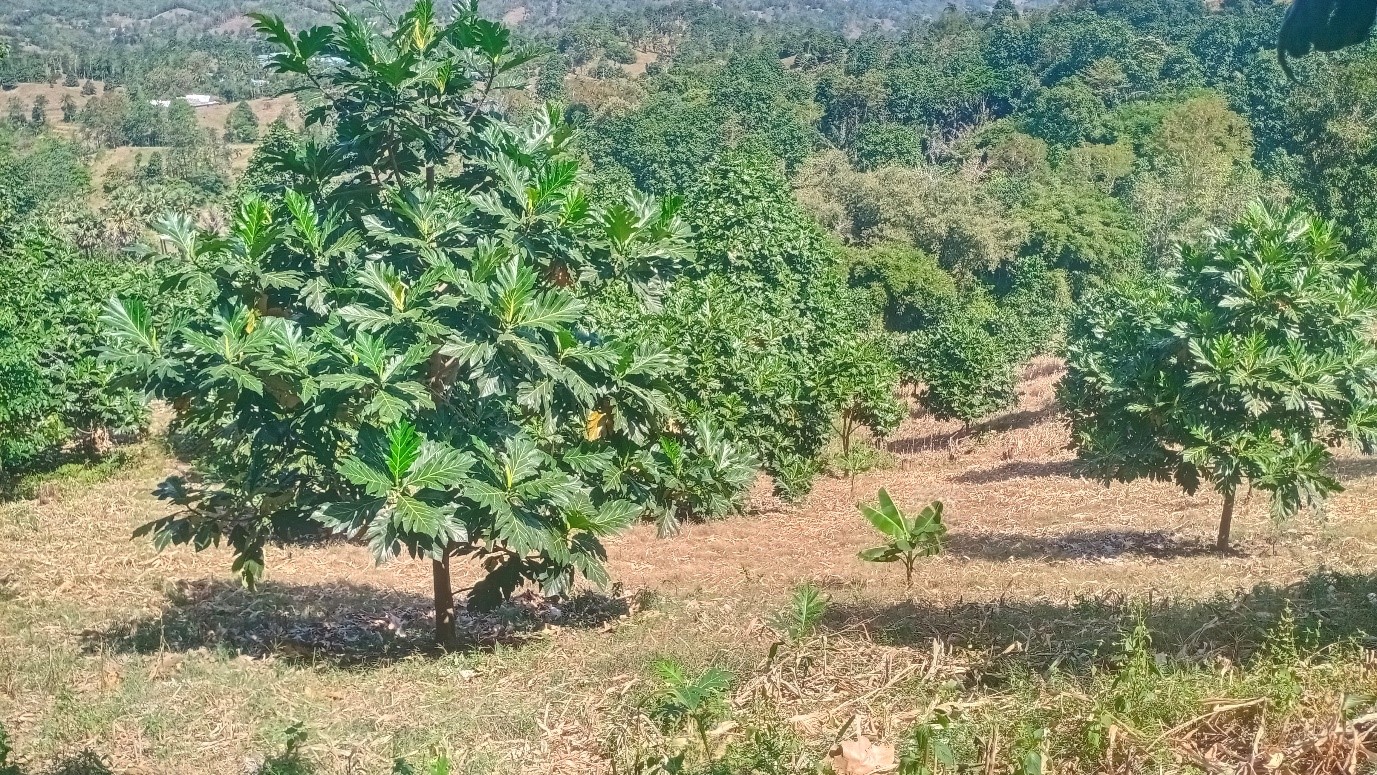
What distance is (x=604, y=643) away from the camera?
6812 millimetres

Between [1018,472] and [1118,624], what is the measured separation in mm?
14715

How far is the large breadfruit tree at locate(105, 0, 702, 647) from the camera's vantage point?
551cm

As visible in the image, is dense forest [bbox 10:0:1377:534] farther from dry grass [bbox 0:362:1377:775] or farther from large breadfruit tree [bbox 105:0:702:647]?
dry grass [bbox 0:362:1377:775]

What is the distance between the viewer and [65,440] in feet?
61.7

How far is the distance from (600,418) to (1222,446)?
5.50 m

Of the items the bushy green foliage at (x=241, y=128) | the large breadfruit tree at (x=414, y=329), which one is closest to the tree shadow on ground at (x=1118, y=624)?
the large breadfruit tree at (x=414, y=329)

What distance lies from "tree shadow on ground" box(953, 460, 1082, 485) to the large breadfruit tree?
13374 millimetres

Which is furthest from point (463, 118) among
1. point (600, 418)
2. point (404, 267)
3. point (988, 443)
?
point (988, 443)

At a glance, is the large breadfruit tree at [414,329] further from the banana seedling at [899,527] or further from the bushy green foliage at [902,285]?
the bushy green foliage at [902,285]

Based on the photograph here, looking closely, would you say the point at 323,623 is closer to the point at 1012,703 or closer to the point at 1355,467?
the point at 1012,703

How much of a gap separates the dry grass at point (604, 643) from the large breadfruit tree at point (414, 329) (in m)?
0.76

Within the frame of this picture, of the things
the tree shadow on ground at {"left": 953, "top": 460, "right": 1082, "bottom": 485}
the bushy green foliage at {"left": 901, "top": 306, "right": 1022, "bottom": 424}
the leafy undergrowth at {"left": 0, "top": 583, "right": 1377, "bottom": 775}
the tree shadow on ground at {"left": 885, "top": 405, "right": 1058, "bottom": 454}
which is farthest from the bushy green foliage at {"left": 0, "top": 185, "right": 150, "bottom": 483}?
the bushy green foliage at {"left": 901, "top": 306, "right": 1022, "bottom": 424}

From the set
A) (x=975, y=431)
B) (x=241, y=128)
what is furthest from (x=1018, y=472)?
(x=241, y=128)

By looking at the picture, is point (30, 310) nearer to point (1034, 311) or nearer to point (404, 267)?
point (404, 267)
